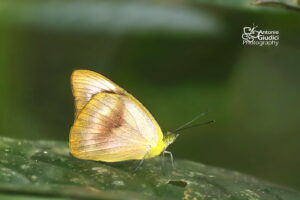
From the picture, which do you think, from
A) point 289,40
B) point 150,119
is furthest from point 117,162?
point 289,40

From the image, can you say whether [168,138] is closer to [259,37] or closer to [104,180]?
[104,180]

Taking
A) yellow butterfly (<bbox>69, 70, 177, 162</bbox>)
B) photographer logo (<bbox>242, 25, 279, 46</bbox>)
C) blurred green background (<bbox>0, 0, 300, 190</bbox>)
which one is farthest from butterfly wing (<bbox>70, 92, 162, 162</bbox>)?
photographer logo (<bbox>242, 25, 279, 46</bbox>)

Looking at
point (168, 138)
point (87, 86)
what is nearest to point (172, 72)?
point (168, 138)

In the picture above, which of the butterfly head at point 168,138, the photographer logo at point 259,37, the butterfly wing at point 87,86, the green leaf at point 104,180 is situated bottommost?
the green leaf at point 104,180

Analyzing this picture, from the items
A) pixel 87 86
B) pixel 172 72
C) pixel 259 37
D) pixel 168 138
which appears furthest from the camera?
pixel 172 72

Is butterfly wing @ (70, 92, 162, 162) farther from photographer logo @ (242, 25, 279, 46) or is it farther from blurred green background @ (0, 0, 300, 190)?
photographer logo @ (242, 25, 279, 46)

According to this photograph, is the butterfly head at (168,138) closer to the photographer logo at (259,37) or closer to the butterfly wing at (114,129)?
the butterfly wing at (114,129)

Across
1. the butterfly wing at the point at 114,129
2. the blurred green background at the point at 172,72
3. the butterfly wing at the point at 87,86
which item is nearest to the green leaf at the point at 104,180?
the butterfly wing at the point at 114,129
